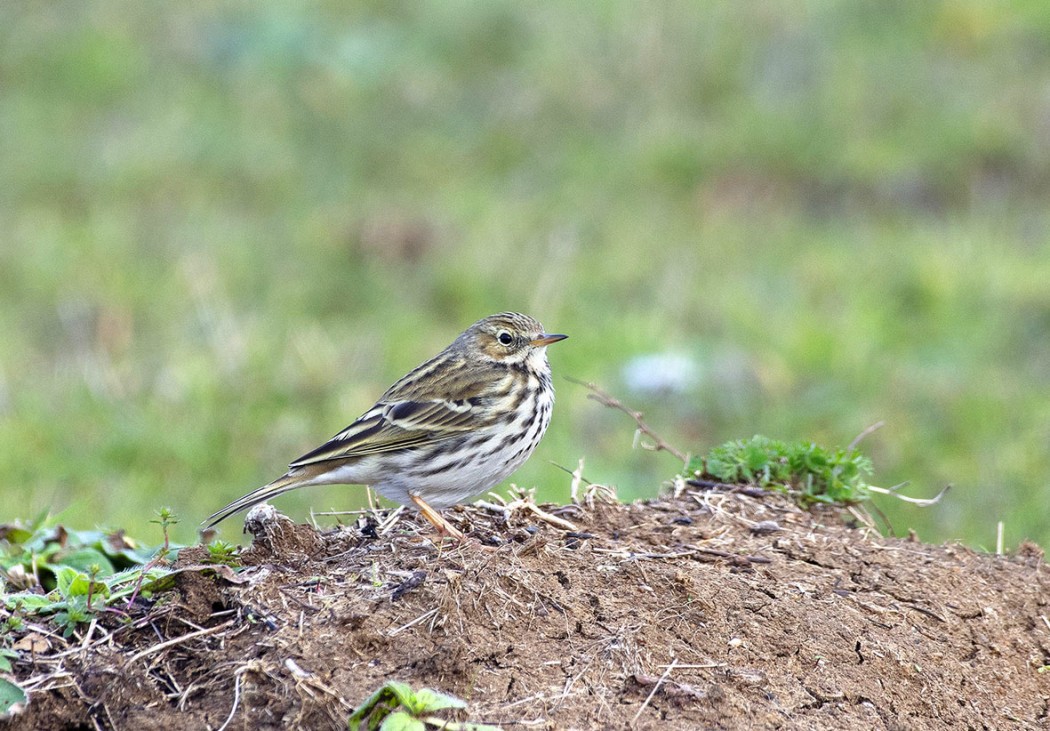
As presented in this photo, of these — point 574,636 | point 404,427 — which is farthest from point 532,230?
point 574,636

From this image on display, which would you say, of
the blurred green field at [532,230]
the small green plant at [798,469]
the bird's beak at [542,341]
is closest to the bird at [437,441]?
the bird's beak at [542,341]

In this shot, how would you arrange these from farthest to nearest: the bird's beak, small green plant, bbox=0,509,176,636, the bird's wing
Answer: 1. the bird's beak
2. the bird's wing
3. small green plant, bbox=0,509,176,636

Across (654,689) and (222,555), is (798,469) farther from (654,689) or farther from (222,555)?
(222,555)

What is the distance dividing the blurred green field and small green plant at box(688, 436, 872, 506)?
2223mm

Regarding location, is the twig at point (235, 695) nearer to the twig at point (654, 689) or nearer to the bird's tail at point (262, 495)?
the twig at point (654, 689)

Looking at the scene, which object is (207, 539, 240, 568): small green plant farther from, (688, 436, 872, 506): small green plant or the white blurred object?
the white blurred object

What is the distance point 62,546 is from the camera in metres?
5.38

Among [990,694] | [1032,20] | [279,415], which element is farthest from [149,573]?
[1032,20]

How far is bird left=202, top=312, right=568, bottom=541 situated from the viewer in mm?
5637

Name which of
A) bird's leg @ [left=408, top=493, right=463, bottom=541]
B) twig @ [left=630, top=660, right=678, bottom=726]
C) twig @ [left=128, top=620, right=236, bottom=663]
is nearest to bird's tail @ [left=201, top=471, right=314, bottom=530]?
bird's leg @ [left=408, top=493, right=463, bottom=541]

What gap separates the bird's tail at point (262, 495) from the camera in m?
5.29

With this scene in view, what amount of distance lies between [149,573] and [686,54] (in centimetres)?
1038

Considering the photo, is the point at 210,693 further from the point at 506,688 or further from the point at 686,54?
the point at 686,54

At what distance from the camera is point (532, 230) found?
11633 mm
